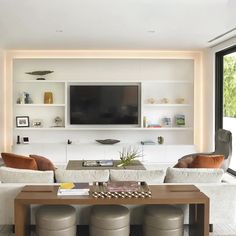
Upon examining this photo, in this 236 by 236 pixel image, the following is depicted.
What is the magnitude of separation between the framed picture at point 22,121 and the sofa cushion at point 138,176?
15.8 feet

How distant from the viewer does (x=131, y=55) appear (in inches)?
312

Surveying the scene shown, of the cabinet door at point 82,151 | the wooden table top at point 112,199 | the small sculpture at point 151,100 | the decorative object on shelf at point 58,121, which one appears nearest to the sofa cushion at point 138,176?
the wooden table top at point 112,199

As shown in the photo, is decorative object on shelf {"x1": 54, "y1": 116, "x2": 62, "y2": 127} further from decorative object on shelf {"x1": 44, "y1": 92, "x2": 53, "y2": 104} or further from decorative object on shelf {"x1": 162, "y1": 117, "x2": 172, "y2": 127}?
decorative object on shelf {"x1": 162, "y1": 117, "x2": 172, "y2": 127}

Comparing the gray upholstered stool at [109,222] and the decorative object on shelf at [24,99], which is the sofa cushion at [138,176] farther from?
the decorative object on shelf at [24,99]

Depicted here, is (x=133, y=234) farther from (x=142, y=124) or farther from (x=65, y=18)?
(x=142, y=124)

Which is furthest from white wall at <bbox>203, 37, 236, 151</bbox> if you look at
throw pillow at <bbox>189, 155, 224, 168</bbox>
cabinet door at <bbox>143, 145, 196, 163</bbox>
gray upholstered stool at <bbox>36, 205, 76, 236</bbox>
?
gray upholstered stool at <bbox>36, 205, 76, 236</bbox>

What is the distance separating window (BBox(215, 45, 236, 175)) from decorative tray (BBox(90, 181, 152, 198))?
4.04 m

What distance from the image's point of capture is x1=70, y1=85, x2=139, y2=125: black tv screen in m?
7.90

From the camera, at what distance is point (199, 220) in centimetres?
332

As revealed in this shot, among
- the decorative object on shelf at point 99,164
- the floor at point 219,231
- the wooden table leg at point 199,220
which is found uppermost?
the decorative object on shelf at point 99,164

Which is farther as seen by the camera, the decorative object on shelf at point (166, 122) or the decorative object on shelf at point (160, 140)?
the decorative object on shelf at point (166, 122)

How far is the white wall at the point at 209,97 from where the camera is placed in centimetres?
736

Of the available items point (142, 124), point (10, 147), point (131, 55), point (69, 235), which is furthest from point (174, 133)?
point (69, 235)

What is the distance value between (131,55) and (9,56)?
263 centimetres
